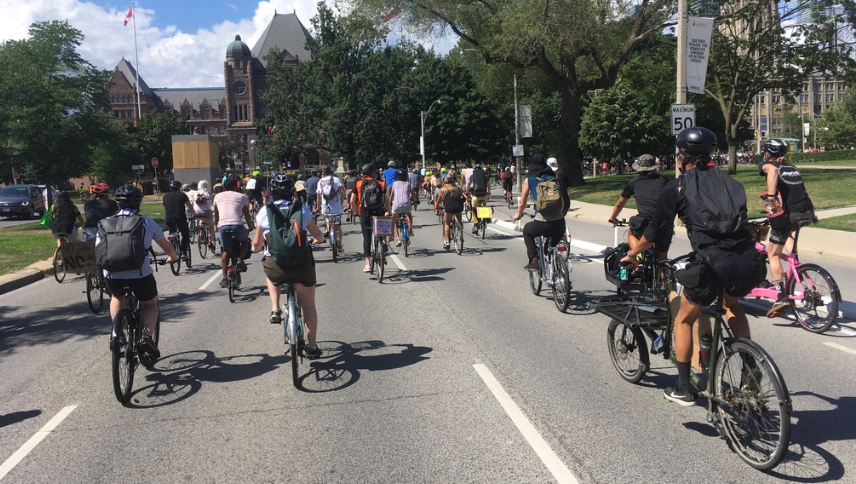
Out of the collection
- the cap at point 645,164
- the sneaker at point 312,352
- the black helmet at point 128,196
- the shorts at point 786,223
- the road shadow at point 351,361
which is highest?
the cap at point 645,164

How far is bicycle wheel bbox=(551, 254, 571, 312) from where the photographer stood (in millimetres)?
8453

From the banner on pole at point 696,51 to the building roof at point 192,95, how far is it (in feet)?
467

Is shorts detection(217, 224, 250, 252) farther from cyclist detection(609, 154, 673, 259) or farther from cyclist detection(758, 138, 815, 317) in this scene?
cyclist detection(758, 138, 815, 317)

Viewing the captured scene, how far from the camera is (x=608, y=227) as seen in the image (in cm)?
2056

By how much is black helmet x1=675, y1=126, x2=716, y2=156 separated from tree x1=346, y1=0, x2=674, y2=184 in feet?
81.1

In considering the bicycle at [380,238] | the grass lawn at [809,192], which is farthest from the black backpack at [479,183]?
the grass lawn at [809,192]

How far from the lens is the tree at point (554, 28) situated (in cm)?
2823

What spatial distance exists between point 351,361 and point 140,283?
2053 millimetres

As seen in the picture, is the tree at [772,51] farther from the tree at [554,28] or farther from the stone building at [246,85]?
the stone building at [246,85]

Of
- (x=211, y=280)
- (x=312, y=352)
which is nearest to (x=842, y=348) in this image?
(x=312, y=352)

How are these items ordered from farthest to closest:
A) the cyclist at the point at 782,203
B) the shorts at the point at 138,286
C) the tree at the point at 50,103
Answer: the tree at the point at 50,103
the cyclist at the point at 782,203
the shorts at the point at 138,286

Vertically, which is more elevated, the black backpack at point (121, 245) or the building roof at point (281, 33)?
the building roof at point (281, 33)

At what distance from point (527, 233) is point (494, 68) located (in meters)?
29.7

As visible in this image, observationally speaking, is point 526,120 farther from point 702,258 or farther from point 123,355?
point 702,258
